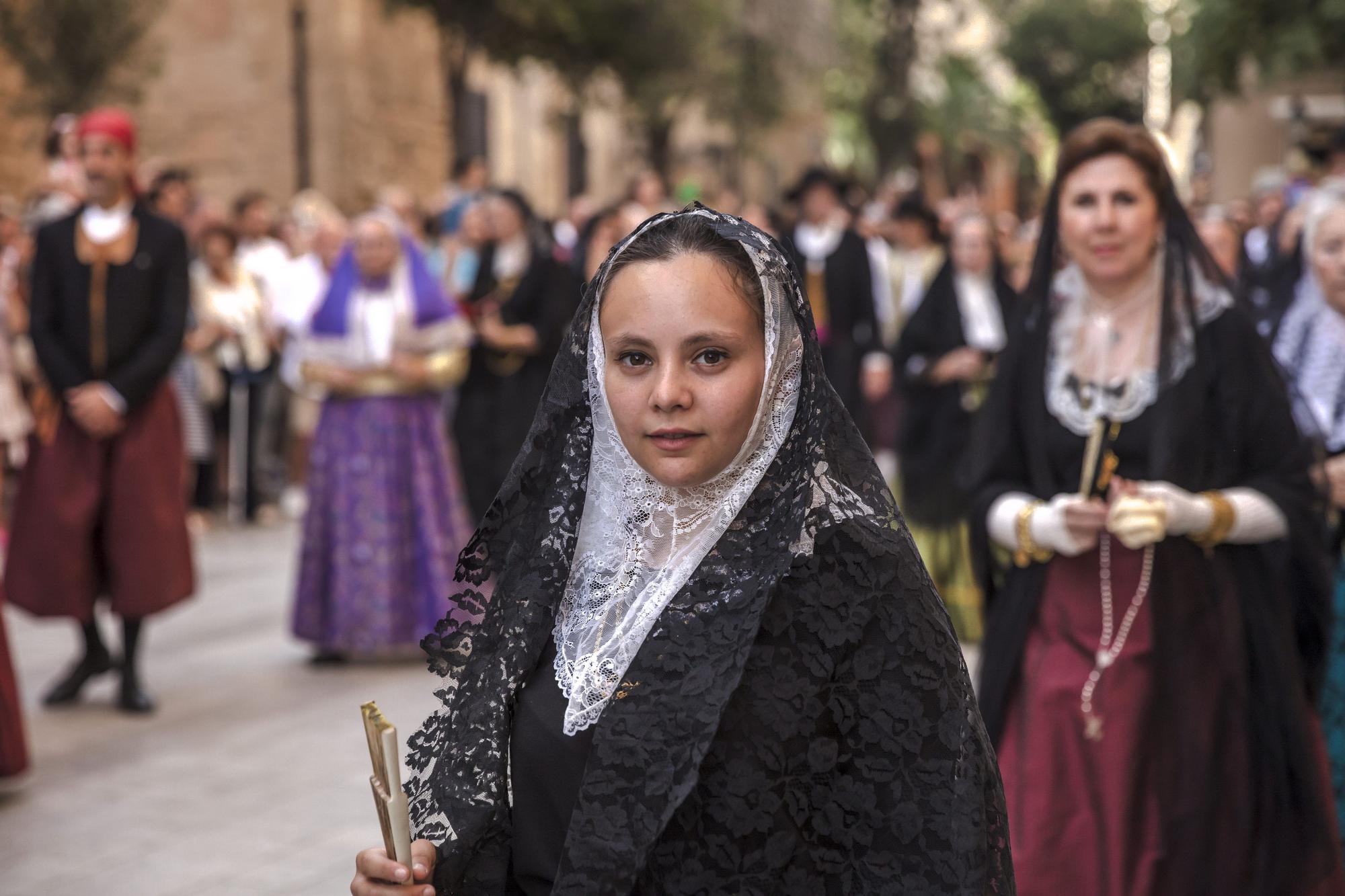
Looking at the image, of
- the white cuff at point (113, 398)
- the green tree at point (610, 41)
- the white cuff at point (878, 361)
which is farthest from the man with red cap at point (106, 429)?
the green tree at point (610, 41)

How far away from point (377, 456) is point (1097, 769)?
4.99 m

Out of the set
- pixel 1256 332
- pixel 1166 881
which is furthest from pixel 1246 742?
pixel 1256 332

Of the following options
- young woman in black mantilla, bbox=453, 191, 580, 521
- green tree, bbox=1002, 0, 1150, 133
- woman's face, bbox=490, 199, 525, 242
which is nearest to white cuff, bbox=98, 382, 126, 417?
young woman in black mantilla, bbox=453, 191, 580, 521

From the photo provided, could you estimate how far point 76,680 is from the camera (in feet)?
22.3

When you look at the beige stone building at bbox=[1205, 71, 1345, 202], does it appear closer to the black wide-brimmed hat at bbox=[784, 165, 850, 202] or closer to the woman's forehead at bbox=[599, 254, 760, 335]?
the black wide-brimmed hat at bbox=[784, 165, 850, 202]

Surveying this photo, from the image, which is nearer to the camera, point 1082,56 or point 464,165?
point 464,165

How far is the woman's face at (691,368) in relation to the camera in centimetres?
209

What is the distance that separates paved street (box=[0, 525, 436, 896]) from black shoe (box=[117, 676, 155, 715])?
71 millimetres

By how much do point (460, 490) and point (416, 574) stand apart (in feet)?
7.34

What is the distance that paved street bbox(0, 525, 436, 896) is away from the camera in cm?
477

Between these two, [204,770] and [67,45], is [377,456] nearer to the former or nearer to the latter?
[204,770]

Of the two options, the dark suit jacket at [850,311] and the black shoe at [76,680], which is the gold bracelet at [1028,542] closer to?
the black shoe at [76,680]

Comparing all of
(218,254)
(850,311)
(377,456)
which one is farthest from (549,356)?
(218,254)

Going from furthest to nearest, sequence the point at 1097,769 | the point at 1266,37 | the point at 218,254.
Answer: the point at 1266,37, the point at 218,254, the point at 1097,769
